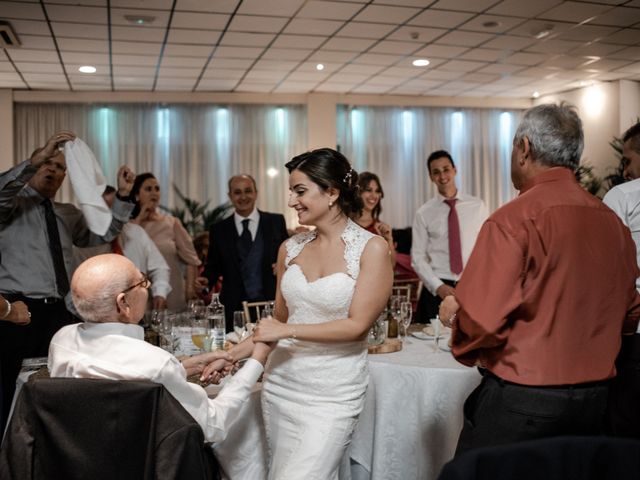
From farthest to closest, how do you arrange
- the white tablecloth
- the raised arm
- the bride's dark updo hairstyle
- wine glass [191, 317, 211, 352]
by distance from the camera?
wine glass [191, 317, 211, 352], the white tablecloth, the bride's dark updo hairstyle, the raised arm

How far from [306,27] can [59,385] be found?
217 inches

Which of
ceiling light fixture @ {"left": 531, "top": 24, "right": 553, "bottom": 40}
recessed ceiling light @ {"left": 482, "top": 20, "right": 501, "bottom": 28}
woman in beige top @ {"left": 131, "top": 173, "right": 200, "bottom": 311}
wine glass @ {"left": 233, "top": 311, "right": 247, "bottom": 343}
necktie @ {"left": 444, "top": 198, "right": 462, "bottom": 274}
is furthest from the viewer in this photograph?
ceiling light fixture @ {"left": 531, "top": 24, "right": 553, "bottom": 40}

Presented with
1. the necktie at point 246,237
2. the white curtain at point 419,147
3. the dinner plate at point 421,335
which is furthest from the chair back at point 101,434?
the white curtain at point 419,147

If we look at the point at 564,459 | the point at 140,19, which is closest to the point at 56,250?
the point at 564,459

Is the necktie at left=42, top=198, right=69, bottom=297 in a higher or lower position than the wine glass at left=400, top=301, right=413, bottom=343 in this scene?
higher

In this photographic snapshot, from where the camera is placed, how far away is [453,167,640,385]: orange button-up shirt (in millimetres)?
1854

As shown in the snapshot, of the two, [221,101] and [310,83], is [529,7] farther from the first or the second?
[221,101]

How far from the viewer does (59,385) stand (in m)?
1.78

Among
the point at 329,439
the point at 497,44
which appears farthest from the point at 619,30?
the point at 329,439

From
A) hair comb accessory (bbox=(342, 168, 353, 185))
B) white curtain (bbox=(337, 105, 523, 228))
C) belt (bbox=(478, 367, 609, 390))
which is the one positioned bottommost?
belt (bbox=(478, 367, 609, 390))

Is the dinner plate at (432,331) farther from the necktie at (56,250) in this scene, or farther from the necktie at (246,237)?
the necktie at (56,250)

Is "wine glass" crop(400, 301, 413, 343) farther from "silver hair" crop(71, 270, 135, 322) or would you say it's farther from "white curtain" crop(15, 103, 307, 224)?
"white curtain" crop(15, 103, 307, 224)

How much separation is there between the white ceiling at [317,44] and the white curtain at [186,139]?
1.91 feet

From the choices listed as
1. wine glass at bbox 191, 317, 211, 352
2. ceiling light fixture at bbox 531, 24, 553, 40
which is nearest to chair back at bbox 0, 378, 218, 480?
wine glass at bbox 191, 317, 211, 352
